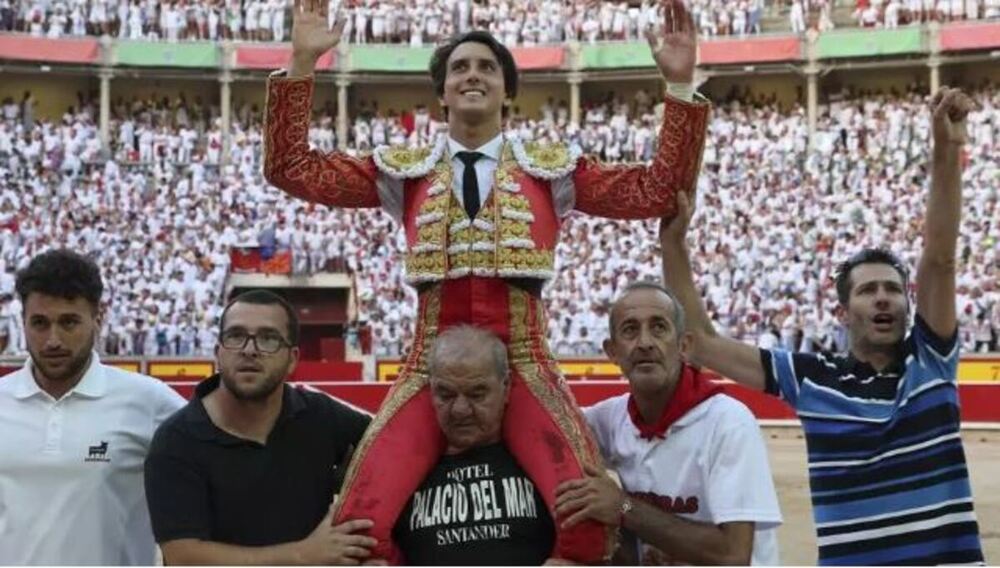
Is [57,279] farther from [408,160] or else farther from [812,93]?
[812,93]

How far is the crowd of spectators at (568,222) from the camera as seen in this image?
60.0 feet

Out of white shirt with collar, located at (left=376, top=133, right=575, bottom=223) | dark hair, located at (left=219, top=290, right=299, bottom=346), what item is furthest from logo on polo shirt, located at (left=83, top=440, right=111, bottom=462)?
white shirt with collar, located at (left=376, top=133, right=575, bottom=223)

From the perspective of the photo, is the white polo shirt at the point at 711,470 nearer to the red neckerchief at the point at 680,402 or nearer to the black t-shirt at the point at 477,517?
the red neckerchief at the point at 680,402

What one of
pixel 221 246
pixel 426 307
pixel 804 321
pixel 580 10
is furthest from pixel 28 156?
pixel 426 307

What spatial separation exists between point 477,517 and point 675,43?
1465mm

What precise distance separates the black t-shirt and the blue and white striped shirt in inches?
27.4

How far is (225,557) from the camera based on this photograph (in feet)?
9.11

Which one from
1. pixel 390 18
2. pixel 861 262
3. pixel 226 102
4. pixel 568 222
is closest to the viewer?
pixel 861 262

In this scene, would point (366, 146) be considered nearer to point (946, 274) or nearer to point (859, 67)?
point (859, 67)

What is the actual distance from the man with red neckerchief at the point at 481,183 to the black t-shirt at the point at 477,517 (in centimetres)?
25

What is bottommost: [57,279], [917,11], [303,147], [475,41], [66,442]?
[66,442]

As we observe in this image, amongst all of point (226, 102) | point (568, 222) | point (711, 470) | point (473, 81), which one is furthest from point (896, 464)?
point (226, 102)

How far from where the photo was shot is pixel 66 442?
3051 mm

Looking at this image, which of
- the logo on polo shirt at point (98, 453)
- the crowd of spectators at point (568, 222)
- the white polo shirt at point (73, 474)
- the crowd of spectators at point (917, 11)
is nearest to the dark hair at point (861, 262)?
the white polo shirt at point (73, 474)
